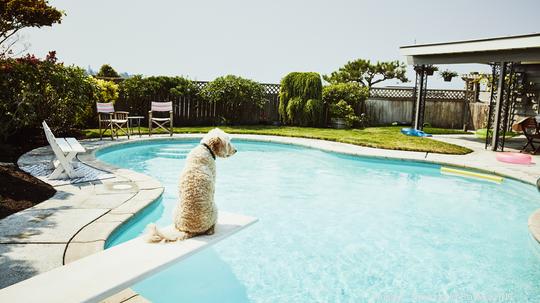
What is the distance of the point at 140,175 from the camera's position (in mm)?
5941

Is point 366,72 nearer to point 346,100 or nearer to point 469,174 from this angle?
point 346,100

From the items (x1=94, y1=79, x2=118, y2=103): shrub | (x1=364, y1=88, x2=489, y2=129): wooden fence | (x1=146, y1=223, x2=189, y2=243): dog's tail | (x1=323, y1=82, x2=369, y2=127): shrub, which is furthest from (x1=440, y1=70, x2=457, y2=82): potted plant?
(x1=146, y1=223, x2=189, y2=243): dog's tail

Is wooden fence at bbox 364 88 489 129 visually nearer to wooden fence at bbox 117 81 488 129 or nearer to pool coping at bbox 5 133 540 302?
wooden fence at bbox 117 81 488 129

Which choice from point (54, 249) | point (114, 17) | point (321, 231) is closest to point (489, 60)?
point (321, 231)

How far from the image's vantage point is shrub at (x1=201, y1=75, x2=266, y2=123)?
1366 centimetres

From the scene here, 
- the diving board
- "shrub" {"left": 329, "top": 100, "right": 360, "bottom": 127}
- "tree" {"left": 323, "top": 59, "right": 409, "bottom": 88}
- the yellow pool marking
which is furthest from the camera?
"tree" {"left": 323, "top": 59, "right": 409, "bottom": 88}

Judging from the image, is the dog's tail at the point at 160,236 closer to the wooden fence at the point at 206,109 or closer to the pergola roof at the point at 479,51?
the pergola roof at the point at 479,51

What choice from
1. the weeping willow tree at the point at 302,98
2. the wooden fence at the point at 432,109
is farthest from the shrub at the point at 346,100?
the wooden fence at the point at 432,109

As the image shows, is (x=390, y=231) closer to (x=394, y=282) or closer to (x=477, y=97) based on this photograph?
(x=394, y=282)

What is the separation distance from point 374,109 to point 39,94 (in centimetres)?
1273

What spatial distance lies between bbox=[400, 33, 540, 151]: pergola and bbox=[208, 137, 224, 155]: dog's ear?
873cm

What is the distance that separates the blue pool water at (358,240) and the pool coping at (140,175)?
0.18 metres

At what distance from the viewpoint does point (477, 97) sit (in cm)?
1608

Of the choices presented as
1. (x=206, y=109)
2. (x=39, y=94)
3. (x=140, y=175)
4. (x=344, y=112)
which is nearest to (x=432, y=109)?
(x=344, y=112)
